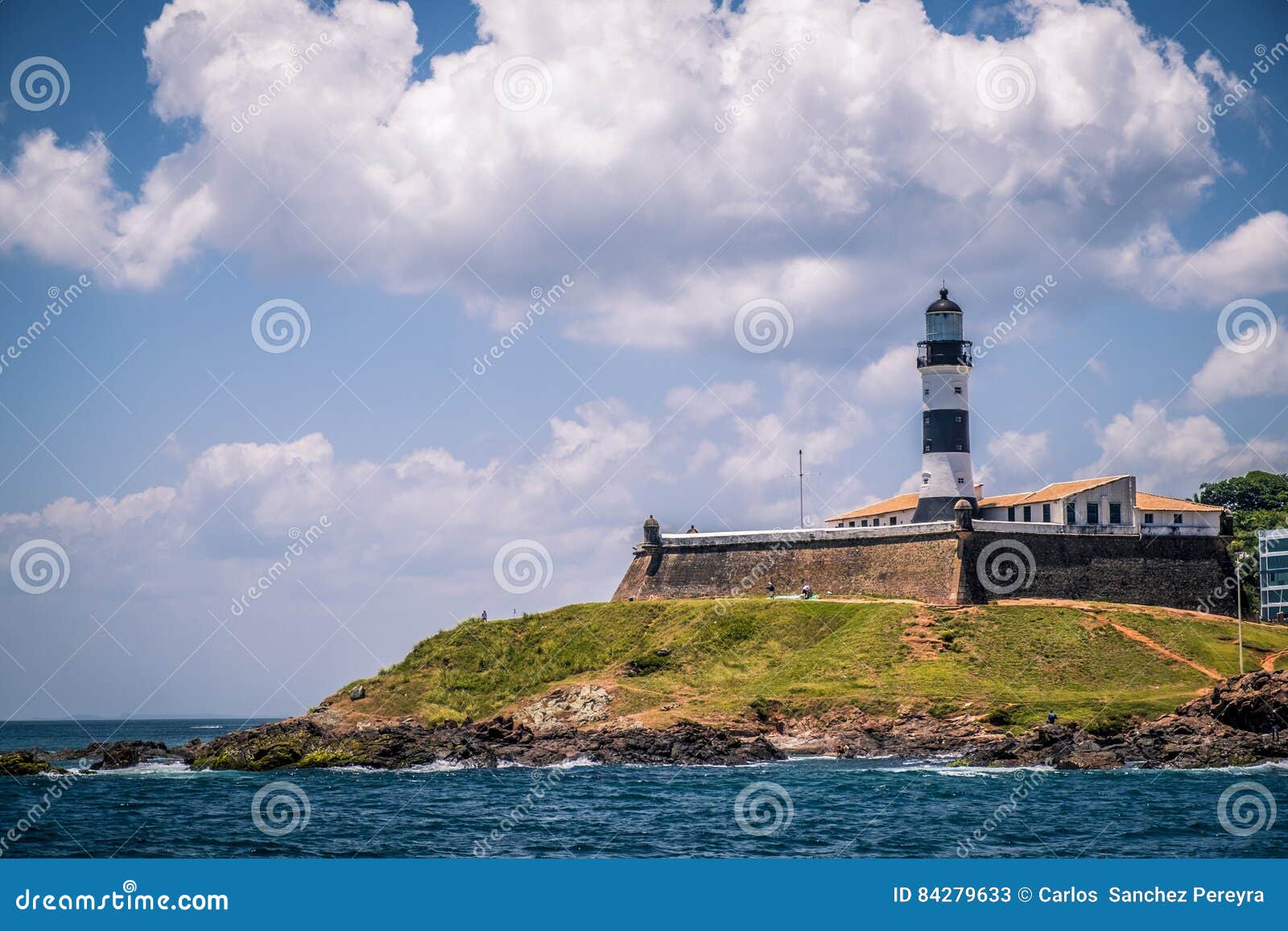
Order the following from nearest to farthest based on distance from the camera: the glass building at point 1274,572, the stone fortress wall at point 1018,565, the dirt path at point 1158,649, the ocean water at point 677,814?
the ocean water at point 677,814 < the dirt path at point 1158,649 < the stone fortress wall at point 1018,565 < the glass building at point 1274,572

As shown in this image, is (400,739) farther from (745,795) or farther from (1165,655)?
(1165,655)

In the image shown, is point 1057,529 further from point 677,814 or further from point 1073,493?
point 677,814

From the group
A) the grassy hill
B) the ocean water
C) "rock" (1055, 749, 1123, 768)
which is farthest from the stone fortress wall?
"rock" (1055, 749, 1123, 768)

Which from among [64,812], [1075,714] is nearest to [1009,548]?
[1075,714]

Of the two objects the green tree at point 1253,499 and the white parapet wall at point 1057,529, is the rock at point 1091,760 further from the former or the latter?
the green tree at point 1253,499

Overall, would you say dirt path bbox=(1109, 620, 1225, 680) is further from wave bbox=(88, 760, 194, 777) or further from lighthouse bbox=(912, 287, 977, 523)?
wave bbox=(88, 760, 194, 777)

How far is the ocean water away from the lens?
3128cm

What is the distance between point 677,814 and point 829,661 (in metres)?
25.6

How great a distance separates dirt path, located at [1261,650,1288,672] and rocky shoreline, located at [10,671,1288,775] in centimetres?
777

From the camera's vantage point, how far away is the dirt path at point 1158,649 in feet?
186

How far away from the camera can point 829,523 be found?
83.8 m

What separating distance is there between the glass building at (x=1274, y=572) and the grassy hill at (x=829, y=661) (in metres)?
5.07

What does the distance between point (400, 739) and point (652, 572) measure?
80.3 ft

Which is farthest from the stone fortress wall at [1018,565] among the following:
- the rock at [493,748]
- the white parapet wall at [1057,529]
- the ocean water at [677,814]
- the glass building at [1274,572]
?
the ocean water at [677,814]
